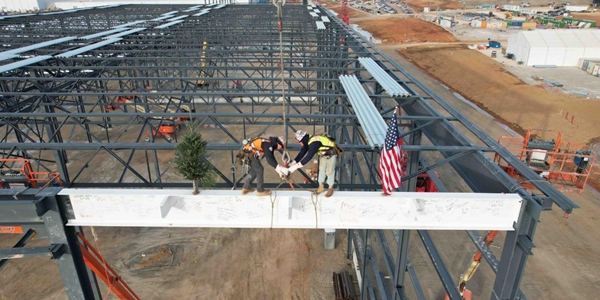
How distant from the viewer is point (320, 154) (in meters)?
8.30

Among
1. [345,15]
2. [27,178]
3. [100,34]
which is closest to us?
[27,178]

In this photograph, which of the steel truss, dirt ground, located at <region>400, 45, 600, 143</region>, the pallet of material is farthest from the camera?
dirt ground, located at <region>400, 45, 600, 143</region>

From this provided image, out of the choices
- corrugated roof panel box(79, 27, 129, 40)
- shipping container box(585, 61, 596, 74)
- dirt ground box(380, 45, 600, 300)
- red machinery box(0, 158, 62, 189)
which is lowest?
dirt ground box(380, 45, 600, 300)

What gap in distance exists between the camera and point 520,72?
5431 centimetres

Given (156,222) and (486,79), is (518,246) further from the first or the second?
(486,79)

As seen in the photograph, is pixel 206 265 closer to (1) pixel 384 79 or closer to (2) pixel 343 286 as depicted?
(2) pixel 343 286

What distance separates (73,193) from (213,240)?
1316 cm

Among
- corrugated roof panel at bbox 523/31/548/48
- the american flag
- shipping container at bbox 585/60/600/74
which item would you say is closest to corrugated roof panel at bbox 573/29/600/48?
shipping container at bbox 585/60/600/74

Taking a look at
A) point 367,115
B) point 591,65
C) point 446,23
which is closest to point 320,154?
point 367,115

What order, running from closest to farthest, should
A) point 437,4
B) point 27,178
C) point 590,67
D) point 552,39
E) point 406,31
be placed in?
point 27,178 < point 590,67 < point 552,39 < point 406,31 < point 437,4

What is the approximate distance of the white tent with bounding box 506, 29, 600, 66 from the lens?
5612cm

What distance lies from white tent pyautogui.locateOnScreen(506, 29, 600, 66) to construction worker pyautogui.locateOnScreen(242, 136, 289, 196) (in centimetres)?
6393

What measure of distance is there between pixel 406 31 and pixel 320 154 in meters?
96.1

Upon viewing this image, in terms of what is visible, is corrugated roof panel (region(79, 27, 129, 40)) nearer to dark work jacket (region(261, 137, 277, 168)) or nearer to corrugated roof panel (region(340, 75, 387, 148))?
corrugated roof panel (region(340, 75, 387, 148))
